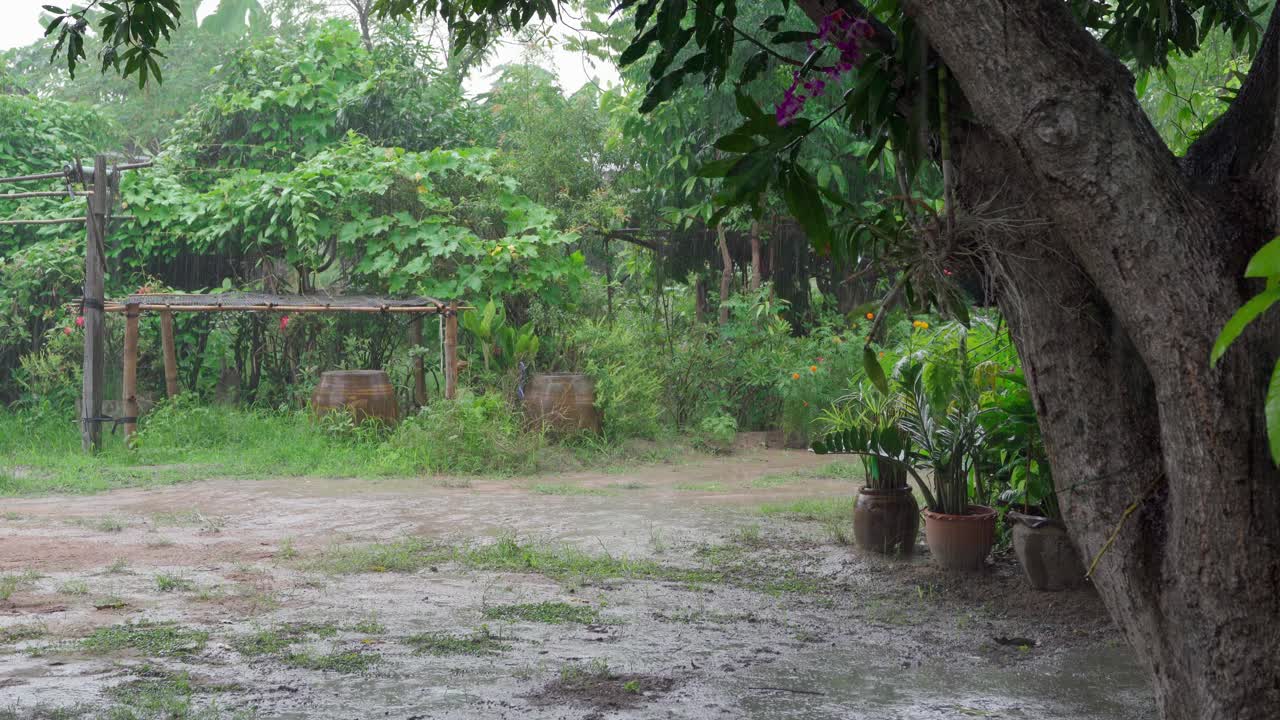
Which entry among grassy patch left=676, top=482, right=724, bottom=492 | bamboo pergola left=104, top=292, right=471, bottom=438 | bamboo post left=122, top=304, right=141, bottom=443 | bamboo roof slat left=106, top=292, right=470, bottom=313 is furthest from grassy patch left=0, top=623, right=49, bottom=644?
bamboo post left=122, top=304, right=141, bottom=443

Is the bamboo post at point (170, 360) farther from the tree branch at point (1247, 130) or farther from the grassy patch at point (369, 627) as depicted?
the tree branch at point (1247, 130)

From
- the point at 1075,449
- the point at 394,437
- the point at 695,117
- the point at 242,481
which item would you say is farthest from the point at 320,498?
the point at 1075,449

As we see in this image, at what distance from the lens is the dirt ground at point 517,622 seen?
3.46 metres

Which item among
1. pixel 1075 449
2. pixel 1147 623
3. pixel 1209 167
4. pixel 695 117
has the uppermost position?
pixel 695 117

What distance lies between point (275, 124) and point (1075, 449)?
1201 cm

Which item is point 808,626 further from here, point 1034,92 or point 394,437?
point 394,437

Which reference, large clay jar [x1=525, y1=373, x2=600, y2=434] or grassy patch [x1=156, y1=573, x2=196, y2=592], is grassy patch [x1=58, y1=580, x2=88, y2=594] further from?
large clay jar [x1=525, y1=373, x2=600, y2=434]

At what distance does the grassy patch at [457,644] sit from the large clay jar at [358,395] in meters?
6.48

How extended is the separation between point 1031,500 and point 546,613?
2.23 metres

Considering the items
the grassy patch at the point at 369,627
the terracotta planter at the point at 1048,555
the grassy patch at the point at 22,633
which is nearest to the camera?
the grassy patch at the point at 22,633

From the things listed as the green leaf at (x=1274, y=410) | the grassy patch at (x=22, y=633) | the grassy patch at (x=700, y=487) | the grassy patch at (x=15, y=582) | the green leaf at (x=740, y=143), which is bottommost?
the grassy patch at (x=22, y=633)

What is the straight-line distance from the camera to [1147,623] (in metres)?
2.16

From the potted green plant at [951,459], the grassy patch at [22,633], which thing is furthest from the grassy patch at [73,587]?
the potted green plant at [951,459]

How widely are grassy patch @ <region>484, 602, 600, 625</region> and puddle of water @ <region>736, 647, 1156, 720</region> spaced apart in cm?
92
